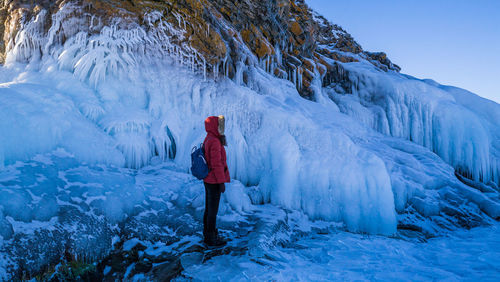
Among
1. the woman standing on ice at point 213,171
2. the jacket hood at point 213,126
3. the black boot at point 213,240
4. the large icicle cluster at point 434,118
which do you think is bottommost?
the black boot at point 213,240

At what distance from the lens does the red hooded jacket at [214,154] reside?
3.40 meters

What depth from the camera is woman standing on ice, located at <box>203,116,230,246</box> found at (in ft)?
11.2

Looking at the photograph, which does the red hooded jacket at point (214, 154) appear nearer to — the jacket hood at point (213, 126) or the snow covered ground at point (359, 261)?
the jacket hood at point (213, 126)

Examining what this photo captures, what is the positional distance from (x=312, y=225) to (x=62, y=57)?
595 centimetres

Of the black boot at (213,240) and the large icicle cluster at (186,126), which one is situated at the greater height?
the large icicle cluster at (186,126)

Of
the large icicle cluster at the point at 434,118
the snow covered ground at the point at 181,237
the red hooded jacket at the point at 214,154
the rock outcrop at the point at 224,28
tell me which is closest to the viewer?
the snow covered ground at the point at 181,237

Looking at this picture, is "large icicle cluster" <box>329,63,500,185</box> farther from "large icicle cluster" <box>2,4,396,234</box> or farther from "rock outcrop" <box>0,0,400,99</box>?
"large icicle cluster" <box>2,4,396,234</box>

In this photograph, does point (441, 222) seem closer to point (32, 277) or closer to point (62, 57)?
point (32, 277)

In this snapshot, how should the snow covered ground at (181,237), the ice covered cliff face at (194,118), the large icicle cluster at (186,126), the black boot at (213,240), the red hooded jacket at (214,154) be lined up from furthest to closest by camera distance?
1. the large icicle cluster at (186,126)
2. the ice covered cliff face at (194,118)
3. the black boot at (213,240)
4. the red hooded jacket at (214,154)
5. the snow covered ground at (181,237)

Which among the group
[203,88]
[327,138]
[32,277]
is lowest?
[32,277]

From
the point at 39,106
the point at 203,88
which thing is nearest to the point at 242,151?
the point at 203,88

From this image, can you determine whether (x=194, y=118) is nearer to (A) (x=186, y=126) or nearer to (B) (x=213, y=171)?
(A) (x=186, y=126)

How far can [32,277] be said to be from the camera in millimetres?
2596

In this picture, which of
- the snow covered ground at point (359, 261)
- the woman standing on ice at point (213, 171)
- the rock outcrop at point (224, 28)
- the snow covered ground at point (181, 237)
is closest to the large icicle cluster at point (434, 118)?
the rock outcrop at point (224, 28)
